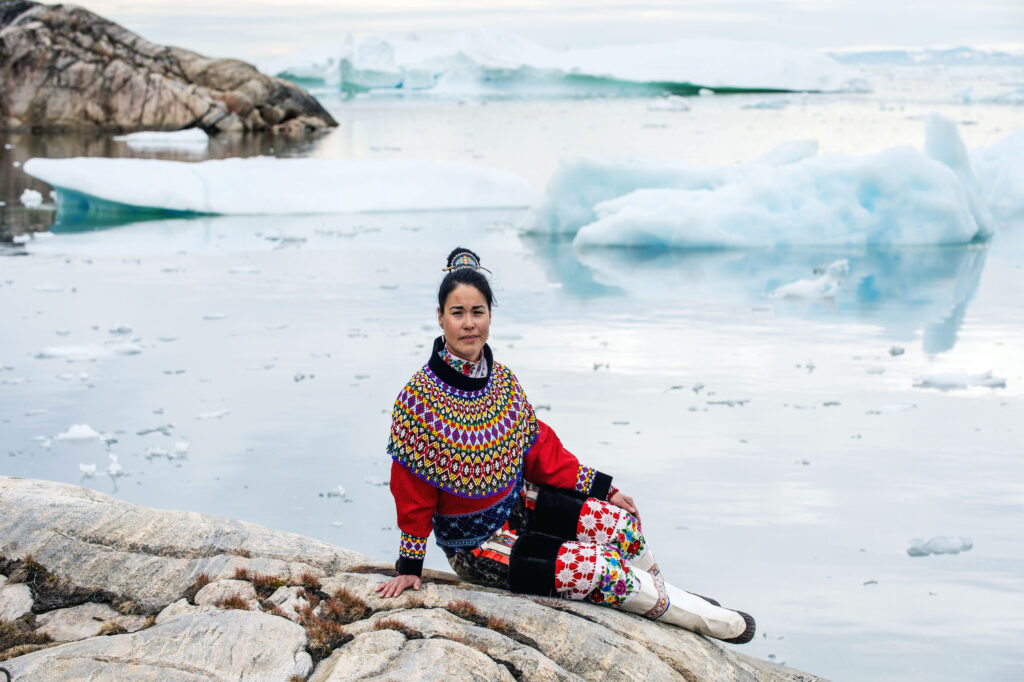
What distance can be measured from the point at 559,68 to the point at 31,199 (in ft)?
118

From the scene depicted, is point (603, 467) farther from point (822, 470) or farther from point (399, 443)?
point (399, 443)

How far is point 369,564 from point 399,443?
44 cm

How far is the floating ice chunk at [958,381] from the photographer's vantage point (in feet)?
17.9

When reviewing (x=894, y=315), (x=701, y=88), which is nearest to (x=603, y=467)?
(x=894, y=315)

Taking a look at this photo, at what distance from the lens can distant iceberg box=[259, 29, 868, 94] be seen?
1640 inches

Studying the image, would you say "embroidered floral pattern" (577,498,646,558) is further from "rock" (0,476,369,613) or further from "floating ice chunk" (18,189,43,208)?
"floating ice chunk" (18,189,43,208)

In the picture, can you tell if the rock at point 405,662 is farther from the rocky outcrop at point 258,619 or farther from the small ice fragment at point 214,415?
the small ice fragment at point 214,415

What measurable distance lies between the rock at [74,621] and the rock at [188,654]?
0.62ft

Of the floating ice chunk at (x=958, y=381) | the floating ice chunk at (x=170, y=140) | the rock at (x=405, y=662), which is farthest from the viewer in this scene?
the floating ice chunk at (x=170, y=140)

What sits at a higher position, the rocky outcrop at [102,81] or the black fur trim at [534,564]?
the rocky outcrop at [102,81]

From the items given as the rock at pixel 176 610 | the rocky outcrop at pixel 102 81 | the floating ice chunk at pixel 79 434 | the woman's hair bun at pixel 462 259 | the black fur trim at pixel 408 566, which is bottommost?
the floating ice chunk at pixel 79 434

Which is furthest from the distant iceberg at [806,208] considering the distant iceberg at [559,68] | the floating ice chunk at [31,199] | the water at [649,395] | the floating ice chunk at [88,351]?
the distant iceberg at [559,68]

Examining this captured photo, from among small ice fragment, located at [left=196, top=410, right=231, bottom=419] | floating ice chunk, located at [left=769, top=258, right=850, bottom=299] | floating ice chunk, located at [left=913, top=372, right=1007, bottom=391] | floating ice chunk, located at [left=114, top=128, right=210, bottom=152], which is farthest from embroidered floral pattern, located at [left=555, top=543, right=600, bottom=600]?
floating ice chunk, located at [left=114, top=128, right=210, bottom=152]

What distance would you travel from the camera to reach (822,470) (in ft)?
14.5
